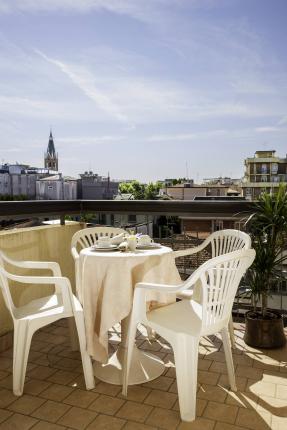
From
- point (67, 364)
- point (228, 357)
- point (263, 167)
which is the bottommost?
point (67, 364)

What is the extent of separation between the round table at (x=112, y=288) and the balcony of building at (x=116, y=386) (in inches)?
8.8

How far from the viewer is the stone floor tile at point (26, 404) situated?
2262mm

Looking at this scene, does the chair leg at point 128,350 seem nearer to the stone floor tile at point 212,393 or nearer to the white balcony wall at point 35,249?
the stone floor tile at point 212,393

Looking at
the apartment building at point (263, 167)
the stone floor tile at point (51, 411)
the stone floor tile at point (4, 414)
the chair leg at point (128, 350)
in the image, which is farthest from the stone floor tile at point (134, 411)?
the apartment building at point (263, 167)

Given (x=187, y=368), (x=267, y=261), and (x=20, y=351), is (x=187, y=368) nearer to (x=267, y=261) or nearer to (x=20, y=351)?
(x=20, y=351)

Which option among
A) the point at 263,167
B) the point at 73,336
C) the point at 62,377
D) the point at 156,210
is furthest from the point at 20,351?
the point at 263,167

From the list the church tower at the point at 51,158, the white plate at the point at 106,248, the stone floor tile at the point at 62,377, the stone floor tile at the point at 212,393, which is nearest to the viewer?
the stone floor tile at the point at 212,393

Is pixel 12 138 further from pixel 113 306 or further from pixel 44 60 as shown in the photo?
pixel 113 306

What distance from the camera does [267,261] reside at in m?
3.01

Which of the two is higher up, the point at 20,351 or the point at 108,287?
the point at 108,287

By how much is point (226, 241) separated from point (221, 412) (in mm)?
1345

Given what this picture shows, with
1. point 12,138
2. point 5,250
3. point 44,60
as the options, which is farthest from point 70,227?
point 12,138

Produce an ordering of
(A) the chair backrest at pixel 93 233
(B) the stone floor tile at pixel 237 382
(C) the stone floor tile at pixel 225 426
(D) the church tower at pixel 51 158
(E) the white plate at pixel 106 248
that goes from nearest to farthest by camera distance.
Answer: (C) the stone floor tile at pixel 225 426
(B) the stone floor tile at pixel 237 382
(E) the white plate at pixel 106 248
(A) the chair backrest at pixel 93 233
(D) the church tower at pixel 51 158

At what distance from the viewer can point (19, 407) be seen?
2293mm
